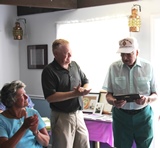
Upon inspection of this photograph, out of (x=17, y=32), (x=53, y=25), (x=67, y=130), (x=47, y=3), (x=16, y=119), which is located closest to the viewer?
(x=16, y=119)

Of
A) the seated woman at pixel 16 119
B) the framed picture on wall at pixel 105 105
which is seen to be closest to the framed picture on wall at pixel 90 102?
the framed picture on wall at pixel 105 105

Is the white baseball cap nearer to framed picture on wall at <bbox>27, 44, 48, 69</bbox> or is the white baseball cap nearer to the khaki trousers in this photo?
the khaki trousers

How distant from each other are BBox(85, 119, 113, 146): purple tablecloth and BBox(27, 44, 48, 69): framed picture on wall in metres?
1.44

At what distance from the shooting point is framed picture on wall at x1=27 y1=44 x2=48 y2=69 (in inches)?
181

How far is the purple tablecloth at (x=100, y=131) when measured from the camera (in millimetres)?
3502

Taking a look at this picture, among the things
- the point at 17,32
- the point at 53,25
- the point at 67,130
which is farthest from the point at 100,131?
the point at 17,32

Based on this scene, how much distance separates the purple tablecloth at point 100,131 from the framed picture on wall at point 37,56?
1.44 m

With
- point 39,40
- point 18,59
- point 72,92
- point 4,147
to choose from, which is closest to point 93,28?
point 39,40

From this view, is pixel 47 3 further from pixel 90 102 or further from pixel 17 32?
pixel 90 102

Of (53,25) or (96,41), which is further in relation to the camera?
(53,25)

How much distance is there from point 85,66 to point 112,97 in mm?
1605

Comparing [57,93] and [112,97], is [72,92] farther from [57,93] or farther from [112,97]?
[112,97]

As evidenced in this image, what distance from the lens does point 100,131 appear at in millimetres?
3559

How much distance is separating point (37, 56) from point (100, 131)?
1.79 metres
